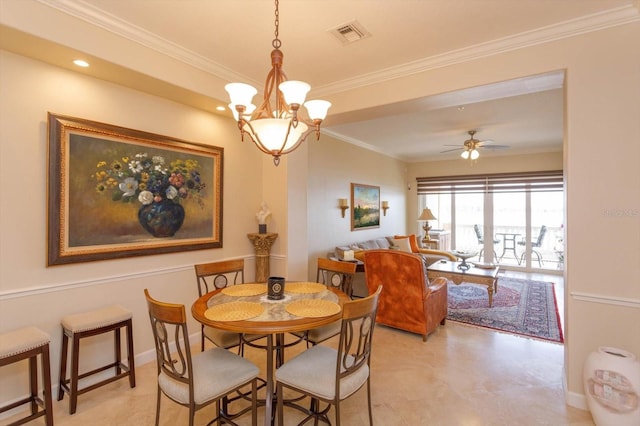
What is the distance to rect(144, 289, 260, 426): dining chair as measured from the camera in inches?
65.9

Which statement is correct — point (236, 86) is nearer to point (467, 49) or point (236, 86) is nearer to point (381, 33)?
point (381, 33)

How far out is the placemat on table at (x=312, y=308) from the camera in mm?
1958

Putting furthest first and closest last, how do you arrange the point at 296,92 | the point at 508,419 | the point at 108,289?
the point at 108,289 < the point at 508,419 < the point at 296,92

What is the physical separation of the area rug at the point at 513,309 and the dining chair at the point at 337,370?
2.85m

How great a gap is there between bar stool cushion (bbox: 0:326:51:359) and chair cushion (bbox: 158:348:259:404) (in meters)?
0.87

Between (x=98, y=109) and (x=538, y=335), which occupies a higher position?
(x=98, y=109)

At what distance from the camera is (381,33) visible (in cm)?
255

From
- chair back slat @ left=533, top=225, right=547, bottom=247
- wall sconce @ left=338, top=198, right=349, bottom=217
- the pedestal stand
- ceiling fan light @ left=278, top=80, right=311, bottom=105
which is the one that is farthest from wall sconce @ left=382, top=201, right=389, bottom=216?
ceiling fan light @ left=278, top=80, right=311, bottom=105

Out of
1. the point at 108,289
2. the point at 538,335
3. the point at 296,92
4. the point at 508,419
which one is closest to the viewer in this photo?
the point at 296,92

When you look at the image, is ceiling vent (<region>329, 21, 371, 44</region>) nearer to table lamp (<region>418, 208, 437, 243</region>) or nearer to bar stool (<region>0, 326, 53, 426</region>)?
bar stool (<region>0, 326, 53, 426</region>)

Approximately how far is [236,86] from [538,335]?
13.9ft

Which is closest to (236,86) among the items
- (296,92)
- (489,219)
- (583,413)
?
(296,92)

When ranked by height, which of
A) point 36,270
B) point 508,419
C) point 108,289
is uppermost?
point 36,270

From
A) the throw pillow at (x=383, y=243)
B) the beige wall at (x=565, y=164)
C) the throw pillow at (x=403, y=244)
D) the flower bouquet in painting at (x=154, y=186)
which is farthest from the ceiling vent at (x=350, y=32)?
the throw pillow at (x=403, y=244)
